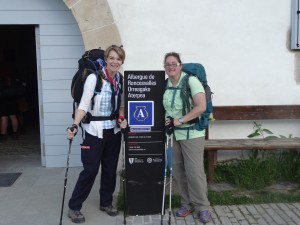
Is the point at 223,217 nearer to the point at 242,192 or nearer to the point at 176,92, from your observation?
the point at 242,192

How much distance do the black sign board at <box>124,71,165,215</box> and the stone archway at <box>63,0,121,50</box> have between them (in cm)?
164

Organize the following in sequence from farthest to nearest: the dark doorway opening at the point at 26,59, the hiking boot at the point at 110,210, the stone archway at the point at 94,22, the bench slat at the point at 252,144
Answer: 1. the dark doorway opening at the point at 26,59
2. the stone archway at the point at 94,22
3. the bench slat at the point at 252,144
4. the hiking boot at the point at 110,210

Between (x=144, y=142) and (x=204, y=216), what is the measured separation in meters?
1.01

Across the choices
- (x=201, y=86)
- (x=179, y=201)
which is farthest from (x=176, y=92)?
(x=179, y=201)

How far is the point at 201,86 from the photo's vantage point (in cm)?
435

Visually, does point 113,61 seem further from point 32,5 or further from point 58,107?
point 32,5

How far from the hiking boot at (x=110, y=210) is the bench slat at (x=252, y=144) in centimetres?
155

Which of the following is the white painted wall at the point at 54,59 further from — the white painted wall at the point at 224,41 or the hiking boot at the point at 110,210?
the hiking boot at the point at 110,210

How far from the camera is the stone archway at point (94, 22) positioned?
19.1 ft

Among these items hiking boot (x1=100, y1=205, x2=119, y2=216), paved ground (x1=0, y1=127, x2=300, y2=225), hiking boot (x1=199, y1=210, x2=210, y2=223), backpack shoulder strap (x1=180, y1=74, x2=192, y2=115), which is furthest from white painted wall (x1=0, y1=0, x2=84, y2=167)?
hiking boot (x1=199, y1=210, x2=210, y2=223)

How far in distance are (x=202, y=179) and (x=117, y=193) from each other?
1337mm

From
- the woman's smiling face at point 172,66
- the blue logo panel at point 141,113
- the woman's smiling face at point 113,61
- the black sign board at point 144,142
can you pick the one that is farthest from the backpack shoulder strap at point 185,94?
the woman's smiling face at point 113,61

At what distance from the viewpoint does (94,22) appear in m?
5.87

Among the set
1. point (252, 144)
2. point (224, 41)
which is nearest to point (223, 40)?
point (224, 41)
